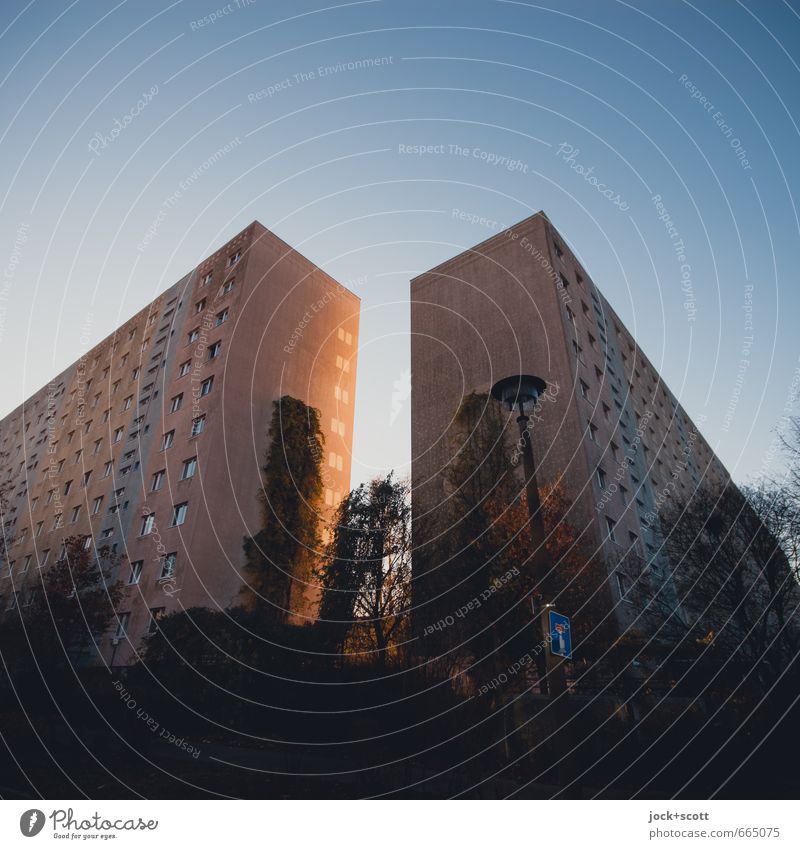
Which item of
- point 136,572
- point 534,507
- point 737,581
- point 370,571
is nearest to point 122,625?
point 136,572

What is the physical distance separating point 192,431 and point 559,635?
2759 cm

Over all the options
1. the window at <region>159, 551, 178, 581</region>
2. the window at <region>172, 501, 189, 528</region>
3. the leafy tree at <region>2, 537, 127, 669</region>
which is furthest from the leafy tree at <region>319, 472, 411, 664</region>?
the leafy tree at <region>2, 537, 127, 669</region>

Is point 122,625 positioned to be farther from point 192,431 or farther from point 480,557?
point 480,557

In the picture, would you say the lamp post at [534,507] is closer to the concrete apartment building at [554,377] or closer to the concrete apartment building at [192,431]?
the concrete apartment building at [554,377]

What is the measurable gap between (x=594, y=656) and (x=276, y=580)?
53.9ft

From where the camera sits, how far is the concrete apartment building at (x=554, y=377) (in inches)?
Result: 1037

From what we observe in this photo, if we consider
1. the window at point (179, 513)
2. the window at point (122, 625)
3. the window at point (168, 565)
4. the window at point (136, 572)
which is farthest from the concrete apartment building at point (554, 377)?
the window at point (122, 625)

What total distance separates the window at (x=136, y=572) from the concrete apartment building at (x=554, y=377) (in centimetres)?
1516

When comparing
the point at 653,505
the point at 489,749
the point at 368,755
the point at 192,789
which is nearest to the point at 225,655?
the point at 368,755

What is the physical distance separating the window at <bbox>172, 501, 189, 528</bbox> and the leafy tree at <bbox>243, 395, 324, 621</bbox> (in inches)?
144

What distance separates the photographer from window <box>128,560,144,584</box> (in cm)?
2584

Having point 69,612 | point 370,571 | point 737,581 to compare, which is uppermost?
point 370,571

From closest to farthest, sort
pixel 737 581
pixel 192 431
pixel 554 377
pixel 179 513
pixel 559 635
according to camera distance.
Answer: pixel 559 635 → pixel 737 581 → pixel 179 513 → pixel 554 377 → pixel 192 431

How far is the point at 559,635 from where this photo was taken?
6047 mm
